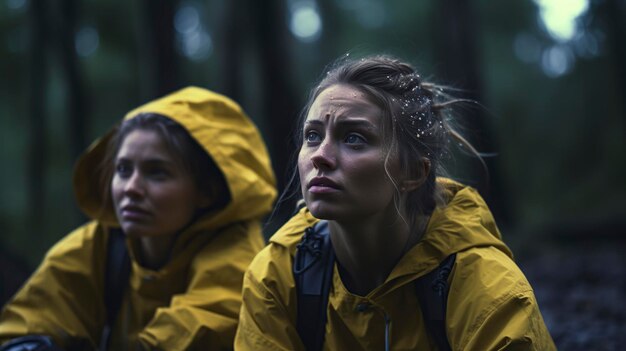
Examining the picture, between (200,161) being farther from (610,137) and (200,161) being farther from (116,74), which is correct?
(610,137)

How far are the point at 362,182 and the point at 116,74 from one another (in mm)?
16299

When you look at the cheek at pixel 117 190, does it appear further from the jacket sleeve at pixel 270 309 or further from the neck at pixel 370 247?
the neck at pixel 370 247

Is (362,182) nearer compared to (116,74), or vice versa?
(362,182)

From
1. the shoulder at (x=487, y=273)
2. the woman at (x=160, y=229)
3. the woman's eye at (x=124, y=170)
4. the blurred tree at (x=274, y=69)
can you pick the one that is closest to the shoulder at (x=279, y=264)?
the woman at (x=160, y=229)

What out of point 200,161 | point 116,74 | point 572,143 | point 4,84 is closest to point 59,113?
point 4,84

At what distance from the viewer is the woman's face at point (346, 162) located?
2.72 meters

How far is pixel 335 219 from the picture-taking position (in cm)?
276

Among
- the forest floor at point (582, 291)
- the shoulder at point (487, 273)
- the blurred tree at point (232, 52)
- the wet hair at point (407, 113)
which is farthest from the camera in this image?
the blurred tree at point (232, 52)

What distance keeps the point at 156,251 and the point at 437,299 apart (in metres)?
1.88

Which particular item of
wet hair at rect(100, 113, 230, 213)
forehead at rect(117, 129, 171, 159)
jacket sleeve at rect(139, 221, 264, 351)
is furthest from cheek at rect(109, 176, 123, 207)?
jacket sleeve at rect(139, 221, 264, 351)

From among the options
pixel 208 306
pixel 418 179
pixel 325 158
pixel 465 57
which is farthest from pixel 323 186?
pixel 465 57

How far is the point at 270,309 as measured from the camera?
2.91m

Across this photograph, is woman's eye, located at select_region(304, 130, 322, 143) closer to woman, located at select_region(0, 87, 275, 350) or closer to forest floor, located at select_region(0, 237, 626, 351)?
woman, located at select_region(0, 87, 275, 350)

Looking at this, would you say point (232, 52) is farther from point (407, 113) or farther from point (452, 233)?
point (452, 233)
